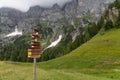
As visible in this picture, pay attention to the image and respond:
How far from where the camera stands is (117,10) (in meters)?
193

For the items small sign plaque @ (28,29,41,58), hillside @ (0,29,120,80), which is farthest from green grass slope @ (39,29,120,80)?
small sign plaque @ (28,29,41,58)

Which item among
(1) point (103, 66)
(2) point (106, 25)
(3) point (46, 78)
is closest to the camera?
(3) point (46, 78)

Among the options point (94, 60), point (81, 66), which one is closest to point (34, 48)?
point (81, 66)

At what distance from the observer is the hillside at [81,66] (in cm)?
3954

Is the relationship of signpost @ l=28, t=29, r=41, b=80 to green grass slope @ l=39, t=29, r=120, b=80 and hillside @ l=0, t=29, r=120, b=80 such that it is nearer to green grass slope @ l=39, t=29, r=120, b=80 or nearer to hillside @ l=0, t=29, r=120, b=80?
hillside @ l=0, t=29, r=120, b=80

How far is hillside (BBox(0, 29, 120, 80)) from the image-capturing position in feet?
130

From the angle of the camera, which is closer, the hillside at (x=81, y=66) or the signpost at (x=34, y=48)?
the signpost at (x=34, y=48)

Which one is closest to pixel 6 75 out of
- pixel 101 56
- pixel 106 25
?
pixel 101 56

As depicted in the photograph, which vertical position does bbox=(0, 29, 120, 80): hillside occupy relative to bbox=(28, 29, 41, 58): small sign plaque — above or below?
below

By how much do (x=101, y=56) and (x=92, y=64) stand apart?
12.6 metres

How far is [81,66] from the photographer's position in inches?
3511

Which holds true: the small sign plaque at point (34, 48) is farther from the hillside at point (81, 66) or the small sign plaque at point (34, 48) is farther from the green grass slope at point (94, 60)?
the green grass slope at point (94, 60)

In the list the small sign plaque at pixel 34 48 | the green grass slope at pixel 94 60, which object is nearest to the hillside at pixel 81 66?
the green grass slope at pixel 94 60

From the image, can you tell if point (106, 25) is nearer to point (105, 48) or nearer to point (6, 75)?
point (105, 48)
